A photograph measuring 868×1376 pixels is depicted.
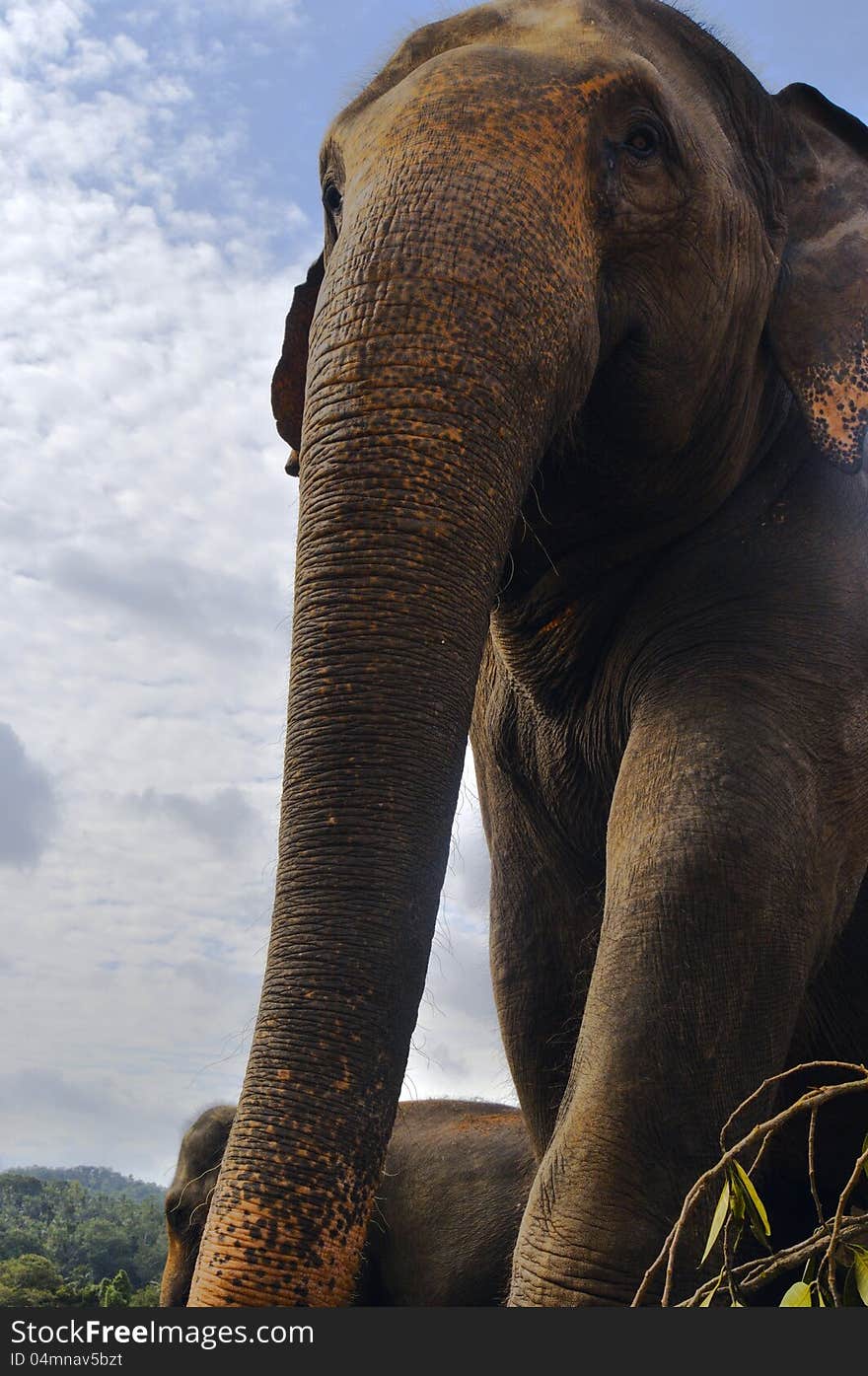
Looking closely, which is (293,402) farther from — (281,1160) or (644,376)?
(281,1160)

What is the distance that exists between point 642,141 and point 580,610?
0.95 metres

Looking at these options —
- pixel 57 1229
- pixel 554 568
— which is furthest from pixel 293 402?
pixel 57 1229

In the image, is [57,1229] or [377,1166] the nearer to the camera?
[377,1166]

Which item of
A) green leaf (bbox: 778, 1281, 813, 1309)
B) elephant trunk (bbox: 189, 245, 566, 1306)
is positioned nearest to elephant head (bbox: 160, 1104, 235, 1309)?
elephant trunk (bbox: 189, 245, 566, 1306)

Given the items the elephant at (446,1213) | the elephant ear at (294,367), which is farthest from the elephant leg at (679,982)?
the elephant at (446,1213)

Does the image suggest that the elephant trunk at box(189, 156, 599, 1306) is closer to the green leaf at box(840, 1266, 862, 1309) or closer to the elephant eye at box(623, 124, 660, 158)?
the elephant eye at box(623, 124, 660, 158)

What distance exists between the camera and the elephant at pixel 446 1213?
5.99 meters

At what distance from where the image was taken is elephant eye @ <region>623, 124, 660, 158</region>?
9.63ft

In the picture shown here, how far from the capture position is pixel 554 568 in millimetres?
3221

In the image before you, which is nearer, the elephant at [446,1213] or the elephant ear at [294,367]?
the elephant ear at [294,367]

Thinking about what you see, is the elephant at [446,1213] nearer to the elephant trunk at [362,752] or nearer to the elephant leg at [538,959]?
the elephant leg at [538,959]

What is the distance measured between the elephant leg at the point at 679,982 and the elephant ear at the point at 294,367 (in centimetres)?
122

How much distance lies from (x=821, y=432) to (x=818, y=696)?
1.64 feet

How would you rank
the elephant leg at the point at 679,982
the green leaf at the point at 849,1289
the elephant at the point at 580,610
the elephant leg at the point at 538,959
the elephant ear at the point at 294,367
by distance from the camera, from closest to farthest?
the green leaf at the point at 849,1289
the elephant at the point at 580,610
the elephant leg at the point at 679,982
the elephant ear at the point at 294,367
the elephant leg at the point at 538,959
